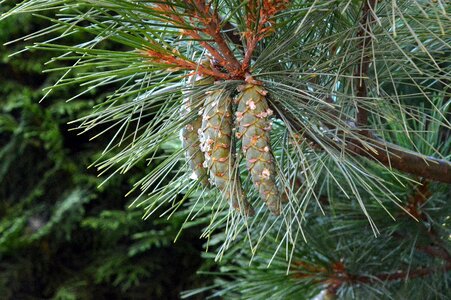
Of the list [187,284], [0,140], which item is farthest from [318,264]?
[0,140]

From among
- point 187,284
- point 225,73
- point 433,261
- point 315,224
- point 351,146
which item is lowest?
point 187,284

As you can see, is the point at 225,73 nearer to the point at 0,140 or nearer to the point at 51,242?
the point at 51,242

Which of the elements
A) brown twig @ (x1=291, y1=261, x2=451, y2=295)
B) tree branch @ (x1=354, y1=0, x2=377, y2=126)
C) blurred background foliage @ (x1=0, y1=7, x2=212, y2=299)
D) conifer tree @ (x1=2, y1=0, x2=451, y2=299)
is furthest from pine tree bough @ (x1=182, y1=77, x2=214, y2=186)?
blurred background foliage @ (x1=0, y1=7, x2=212, y2=299)

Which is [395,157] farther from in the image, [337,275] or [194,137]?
[337,275]

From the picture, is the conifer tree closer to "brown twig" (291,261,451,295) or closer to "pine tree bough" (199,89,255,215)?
"pine tree bough" (199,89,255,215)

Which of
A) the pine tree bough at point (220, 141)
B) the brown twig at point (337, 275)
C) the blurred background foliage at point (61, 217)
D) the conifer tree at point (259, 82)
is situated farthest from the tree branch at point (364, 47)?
the blurred background foliage at point (61, 217)

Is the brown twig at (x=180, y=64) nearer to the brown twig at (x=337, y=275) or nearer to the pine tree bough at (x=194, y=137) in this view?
the pine tree bough at (x=194, y=137)
